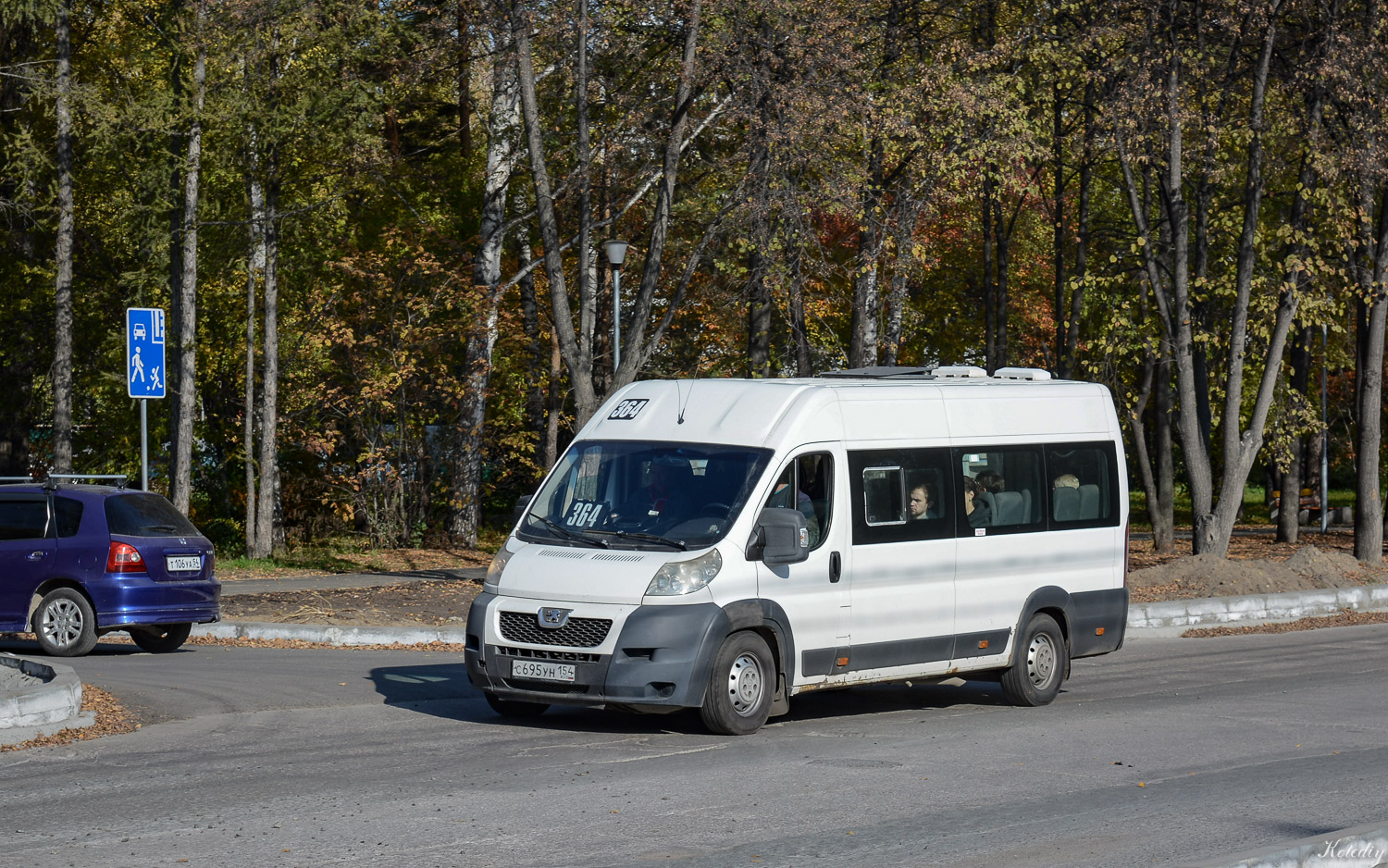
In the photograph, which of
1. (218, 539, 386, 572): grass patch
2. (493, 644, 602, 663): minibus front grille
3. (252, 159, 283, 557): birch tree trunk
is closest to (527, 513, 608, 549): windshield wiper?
(493, 644, 602, 663): minibus front grille

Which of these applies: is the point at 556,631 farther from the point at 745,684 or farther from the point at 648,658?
the point at 745,684

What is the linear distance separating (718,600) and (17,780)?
4.31 metres

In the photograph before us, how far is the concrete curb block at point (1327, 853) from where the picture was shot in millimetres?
6305

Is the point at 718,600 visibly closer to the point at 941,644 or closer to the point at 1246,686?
the point at 941,644

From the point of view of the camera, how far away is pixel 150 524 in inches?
591

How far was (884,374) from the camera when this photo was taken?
41.8ft

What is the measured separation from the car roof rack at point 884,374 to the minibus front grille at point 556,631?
3.63 m

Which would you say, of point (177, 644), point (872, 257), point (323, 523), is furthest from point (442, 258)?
point (177, 644)

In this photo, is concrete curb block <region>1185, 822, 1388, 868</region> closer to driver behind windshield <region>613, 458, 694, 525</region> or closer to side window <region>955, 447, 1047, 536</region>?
driver behind windshield <region>613, 458, 694, 525</region>

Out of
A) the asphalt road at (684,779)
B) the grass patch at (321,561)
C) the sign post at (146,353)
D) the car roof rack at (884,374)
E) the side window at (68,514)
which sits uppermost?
the sign post at (146,353)

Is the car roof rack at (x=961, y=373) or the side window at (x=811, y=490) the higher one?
the car roof rack at (x=961, y=373)

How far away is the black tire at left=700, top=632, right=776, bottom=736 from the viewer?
33.2 feet

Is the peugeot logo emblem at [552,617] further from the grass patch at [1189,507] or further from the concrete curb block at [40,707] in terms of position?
the grass patch at [1189,507]

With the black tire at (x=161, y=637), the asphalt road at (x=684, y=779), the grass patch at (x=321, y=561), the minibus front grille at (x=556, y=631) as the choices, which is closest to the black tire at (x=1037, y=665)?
the asphalt road at (x=684, y=779)
